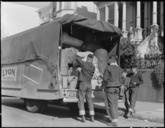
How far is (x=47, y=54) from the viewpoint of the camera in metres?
9.90

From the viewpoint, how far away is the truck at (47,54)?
31.4 feet


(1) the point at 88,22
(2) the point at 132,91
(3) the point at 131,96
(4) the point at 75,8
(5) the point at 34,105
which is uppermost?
(4) the point at 75,8

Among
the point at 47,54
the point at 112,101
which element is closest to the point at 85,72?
the point at 112,101

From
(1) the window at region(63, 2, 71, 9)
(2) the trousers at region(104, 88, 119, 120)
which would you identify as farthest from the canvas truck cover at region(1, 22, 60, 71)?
(1) the window at region(63, 2, 71, 9)

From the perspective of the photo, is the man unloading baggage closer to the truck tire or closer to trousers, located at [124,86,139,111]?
trousers, located at [124,86,139,111]

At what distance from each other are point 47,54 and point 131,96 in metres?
2.99

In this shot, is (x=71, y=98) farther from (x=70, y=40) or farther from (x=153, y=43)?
(x=153, y=43)

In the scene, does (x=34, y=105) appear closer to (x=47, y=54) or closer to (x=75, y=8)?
(x=47, y=54)

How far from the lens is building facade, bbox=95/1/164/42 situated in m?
23.6

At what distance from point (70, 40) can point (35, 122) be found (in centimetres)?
335

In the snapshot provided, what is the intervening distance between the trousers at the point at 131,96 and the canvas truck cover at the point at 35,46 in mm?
2675

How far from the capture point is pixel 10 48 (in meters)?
12.0

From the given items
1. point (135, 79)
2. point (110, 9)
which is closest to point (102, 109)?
point (135, 79)

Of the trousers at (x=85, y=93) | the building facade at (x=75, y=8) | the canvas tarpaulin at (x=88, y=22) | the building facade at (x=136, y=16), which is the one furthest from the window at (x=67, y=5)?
the trousers at (x=85, y=93)
